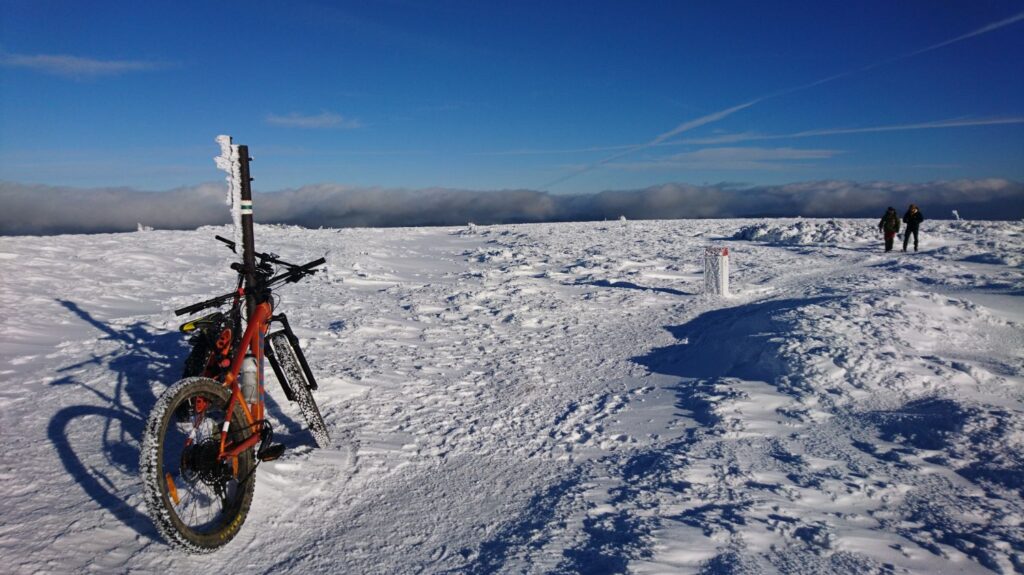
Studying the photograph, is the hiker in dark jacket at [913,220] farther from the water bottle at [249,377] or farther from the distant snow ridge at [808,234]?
the water bottle at [249,377]

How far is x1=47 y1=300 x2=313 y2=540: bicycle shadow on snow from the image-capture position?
14.2ft

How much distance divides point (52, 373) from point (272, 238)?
19.9 m

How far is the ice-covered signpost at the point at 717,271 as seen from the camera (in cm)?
1350

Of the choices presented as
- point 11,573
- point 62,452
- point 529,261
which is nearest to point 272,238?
point 529,261

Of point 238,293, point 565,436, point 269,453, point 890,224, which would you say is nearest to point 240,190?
point 238,293

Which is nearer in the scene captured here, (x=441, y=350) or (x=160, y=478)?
(x=160, y=478)

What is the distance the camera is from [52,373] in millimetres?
6703

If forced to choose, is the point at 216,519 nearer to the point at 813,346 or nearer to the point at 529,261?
the point at 813,346

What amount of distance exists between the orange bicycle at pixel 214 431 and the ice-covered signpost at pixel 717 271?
35.2 feet

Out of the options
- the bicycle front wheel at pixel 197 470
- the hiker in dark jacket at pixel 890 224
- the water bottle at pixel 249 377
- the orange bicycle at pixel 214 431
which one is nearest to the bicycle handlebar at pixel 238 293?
the orange bicycle at pixel 214 431

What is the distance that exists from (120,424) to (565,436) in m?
4.34

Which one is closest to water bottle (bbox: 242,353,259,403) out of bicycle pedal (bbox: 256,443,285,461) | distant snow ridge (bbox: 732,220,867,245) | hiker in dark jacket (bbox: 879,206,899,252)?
bicycle pedal (bbox: 256,443,285,461)

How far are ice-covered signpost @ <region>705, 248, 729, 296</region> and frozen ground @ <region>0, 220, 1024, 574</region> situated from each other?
0.80 metres

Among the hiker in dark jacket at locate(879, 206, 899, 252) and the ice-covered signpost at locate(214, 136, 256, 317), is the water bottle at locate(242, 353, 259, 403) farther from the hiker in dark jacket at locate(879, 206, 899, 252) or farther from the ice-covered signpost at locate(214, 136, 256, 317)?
the hiker in dark jacket at locate(879, 206, 899, 252)
